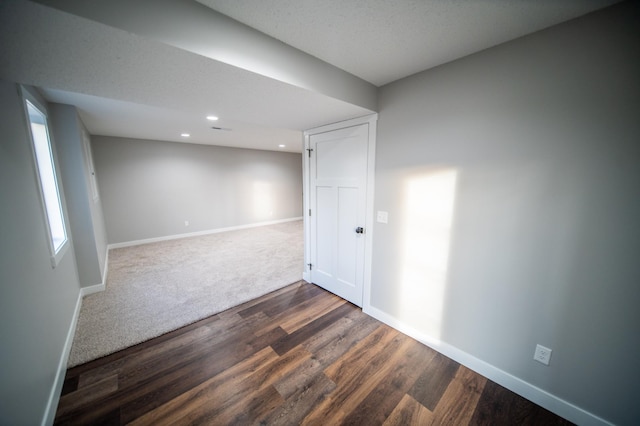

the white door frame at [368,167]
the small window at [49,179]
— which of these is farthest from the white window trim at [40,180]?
the white door frame at [368,167]

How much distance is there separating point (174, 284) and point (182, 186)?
3.10 m

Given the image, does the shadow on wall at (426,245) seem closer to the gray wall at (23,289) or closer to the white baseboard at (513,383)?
the white baseboard at (513,383)

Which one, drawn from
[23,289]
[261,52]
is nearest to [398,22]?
[261,52]

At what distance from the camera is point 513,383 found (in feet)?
5.28

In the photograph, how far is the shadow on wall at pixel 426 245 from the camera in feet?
5.99

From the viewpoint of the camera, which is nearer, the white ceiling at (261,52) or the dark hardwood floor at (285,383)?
the white ceiling at (261,52)

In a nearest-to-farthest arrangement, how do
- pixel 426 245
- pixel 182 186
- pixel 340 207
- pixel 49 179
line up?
pixel 426 245
pixel 49 179
pixel 340 207
pixel 182 186

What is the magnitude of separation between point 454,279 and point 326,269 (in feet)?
5.15

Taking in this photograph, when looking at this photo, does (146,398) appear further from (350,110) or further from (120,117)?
(120,117)

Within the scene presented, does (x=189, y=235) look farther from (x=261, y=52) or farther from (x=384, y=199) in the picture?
(x=261, y=52)

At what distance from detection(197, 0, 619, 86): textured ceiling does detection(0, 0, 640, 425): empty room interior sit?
0.04 feet

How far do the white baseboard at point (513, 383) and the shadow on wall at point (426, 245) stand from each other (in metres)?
0.09

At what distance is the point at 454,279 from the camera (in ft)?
6.01

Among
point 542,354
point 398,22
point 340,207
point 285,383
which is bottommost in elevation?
point 285,383
